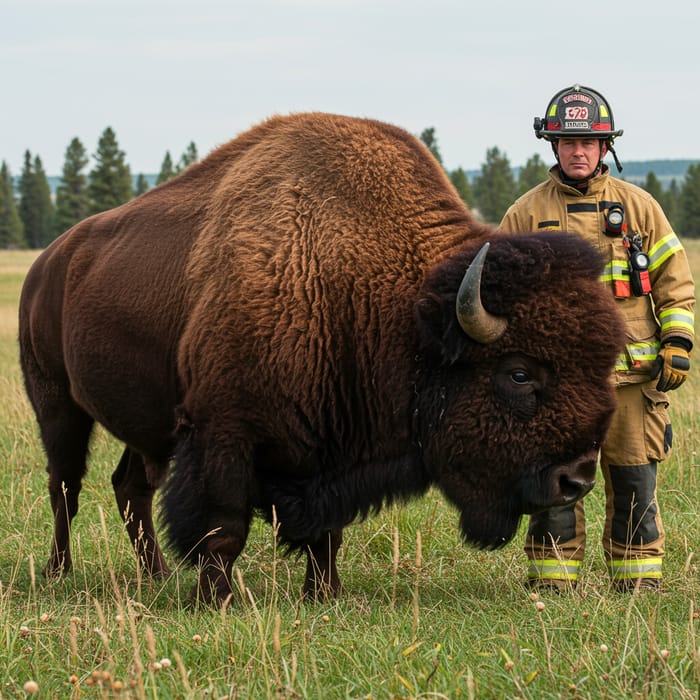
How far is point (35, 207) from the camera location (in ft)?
323

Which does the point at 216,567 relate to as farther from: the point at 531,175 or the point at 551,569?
the point at 531,175

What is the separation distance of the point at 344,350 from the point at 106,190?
74.6 metres

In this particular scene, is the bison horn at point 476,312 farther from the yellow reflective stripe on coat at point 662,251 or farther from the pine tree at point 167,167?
the pine tree at point 167,167

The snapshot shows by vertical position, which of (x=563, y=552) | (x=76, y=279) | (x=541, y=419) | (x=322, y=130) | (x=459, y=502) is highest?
(x=322, y=130)

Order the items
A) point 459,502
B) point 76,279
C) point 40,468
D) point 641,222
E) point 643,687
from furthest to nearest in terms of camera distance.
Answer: point 40,468 < point 76,279 < point 641,222 < point 459,502 < point 643,687

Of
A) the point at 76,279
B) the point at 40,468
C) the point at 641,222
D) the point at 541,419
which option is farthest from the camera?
the point at 40,468

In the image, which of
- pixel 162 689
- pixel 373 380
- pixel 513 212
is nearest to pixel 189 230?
pixel 373 380

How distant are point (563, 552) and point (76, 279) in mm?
3485

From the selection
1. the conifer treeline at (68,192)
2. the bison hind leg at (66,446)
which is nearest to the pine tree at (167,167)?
the conifer treeline at (68,192)

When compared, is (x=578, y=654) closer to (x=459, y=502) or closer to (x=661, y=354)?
(x=459, y=502)

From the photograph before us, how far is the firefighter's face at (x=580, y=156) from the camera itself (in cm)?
557

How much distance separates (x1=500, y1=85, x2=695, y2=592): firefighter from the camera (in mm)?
5469

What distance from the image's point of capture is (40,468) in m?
8.74

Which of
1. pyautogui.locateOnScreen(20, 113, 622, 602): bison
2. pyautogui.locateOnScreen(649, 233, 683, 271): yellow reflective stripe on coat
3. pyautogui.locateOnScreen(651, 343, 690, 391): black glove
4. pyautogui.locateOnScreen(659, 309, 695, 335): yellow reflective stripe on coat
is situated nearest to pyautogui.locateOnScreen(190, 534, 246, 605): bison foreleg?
pyautogui.locateOnScreen(20, 113, 622, 602): bison
